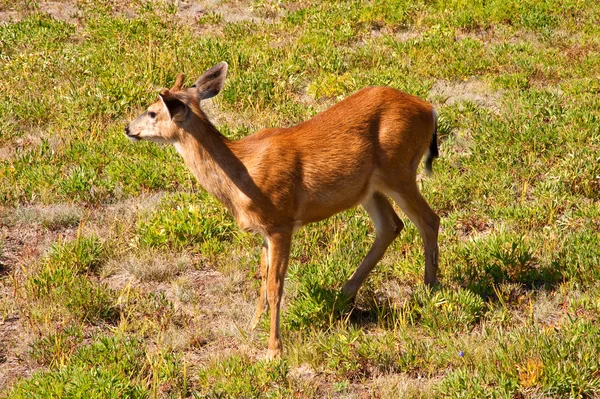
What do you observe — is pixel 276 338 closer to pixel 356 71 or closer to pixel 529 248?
pixel 529 248

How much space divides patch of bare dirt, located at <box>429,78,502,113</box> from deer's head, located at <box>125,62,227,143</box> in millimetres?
4482

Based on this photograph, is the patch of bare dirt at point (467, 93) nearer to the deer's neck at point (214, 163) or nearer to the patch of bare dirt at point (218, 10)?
the patch of bare dirt at point (218, 10)

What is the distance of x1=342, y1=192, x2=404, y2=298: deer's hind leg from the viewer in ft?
22.2

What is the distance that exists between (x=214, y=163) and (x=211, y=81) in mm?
660

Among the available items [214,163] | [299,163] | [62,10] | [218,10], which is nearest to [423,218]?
[299,163]

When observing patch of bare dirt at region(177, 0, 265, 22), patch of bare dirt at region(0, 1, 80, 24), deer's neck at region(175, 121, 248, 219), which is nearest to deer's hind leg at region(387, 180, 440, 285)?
deer's neck at region(175, 121, 248, 219)

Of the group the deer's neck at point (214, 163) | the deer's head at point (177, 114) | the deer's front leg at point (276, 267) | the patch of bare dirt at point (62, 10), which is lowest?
the deer's front leg at point (276, 267)

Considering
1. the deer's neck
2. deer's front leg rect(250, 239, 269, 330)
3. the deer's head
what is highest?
the deer's head

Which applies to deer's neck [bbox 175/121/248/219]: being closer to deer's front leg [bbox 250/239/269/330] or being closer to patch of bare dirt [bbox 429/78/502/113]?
deer's front leg [bbox 250/239/269/330]

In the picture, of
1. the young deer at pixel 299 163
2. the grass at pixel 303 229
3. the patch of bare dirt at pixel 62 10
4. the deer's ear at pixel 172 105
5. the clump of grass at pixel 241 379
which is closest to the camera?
the clump of grass at pixel 241 379

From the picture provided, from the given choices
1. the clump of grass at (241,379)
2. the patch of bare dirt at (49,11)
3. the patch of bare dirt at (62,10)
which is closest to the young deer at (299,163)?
the clump of grass at (241,379)

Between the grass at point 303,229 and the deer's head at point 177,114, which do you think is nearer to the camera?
the grass at point 303,229

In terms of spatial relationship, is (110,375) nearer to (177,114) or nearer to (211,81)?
(177,114)

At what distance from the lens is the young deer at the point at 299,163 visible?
6.25 meters
